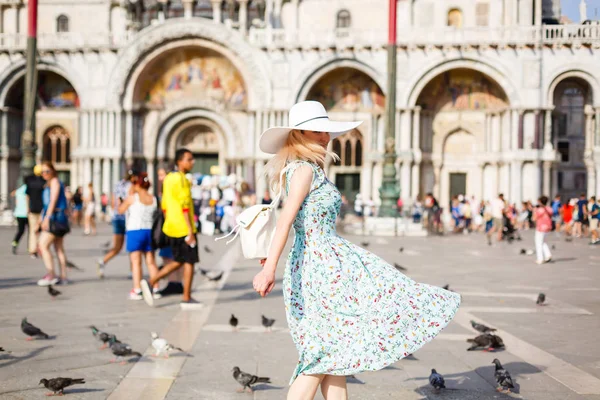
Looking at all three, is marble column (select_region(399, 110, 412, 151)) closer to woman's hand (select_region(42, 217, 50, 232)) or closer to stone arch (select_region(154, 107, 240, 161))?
stone arch (select_region(154, 107, 240, 161))

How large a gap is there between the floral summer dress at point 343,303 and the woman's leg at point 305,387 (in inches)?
1.7

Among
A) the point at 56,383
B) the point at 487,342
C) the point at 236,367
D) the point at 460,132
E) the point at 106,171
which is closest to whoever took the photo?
the point at 56,383

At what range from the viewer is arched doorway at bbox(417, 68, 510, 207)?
3141 cm

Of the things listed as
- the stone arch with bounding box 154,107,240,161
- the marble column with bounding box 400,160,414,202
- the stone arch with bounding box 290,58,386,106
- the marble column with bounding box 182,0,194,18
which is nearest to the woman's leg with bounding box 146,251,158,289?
the stone arch with bounding box 290,58,386,106

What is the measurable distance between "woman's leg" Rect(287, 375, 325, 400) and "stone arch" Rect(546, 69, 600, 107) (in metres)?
28.3

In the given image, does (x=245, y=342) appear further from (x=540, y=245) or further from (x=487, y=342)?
(x=540, y=245)

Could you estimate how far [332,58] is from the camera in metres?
30.6

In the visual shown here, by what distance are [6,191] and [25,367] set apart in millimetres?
29148

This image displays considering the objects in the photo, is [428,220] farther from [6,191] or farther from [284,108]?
[6,191]

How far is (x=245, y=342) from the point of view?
6.80m

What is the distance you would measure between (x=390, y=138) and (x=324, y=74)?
9435 mm

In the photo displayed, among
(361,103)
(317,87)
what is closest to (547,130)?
(361,103)

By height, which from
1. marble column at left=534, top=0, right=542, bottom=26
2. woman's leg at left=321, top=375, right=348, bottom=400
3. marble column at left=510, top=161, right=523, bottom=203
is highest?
marble column at left=534, top=0, right=542, bottom=26

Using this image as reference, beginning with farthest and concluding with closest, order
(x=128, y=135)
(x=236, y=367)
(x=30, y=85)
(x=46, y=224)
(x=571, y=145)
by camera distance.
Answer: (x=571, y=145), (x=128, y=135), (x=30, y=85), (x=46, y=224), (x=236, y=367)
